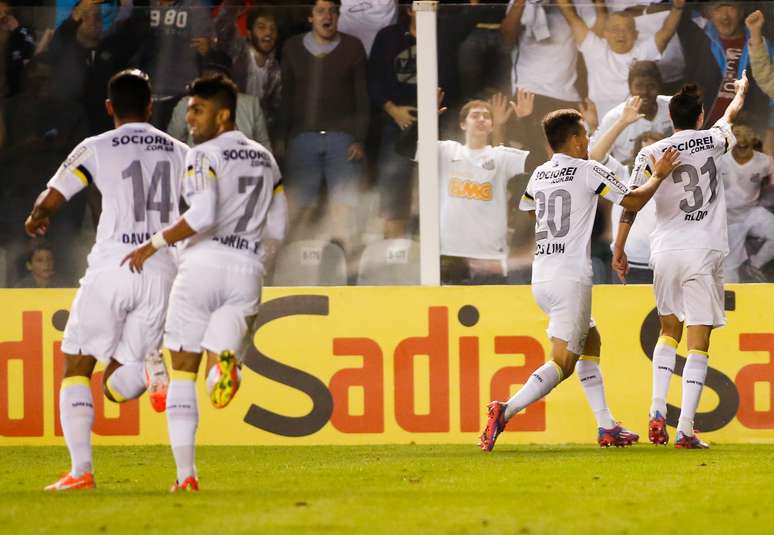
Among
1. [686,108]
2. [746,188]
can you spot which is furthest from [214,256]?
[746,188]

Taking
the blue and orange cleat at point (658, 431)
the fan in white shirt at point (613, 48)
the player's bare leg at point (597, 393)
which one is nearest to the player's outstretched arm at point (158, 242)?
the player's bare leg at point (597, 393)

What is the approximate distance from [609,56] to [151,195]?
15.4 ft

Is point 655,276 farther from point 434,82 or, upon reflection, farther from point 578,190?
point 434,82

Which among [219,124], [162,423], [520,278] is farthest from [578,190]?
[162,423]

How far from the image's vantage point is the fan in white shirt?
11.2m

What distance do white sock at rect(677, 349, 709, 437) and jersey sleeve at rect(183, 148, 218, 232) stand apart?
3.67 metres

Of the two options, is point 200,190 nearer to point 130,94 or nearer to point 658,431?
point 130,94

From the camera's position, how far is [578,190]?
31.1ft

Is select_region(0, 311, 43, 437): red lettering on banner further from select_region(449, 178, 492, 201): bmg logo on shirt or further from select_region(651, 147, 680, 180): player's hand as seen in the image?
select_region(651, 147, 680, 180): player's hand

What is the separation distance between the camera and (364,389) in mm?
10969

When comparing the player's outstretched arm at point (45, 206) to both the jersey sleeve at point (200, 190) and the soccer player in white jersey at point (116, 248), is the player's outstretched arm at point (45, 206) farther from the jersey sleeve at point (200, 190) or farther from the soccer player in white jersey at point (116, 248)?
the jersey sleeve at point (200, 190)

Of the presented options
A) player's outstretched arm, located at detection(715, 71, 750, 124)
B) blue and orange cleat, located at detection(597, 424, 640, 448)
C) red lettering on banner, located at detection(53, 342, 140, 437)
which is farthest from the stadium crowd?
blue and orange cleat, located at detection(597, 424, 640, 448)

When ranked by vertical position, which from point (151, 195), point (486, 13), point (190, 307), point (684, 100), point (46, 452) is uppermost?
point (486, 13)

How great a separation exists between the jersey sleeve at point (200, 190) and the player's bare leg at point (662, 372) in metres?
3.58
